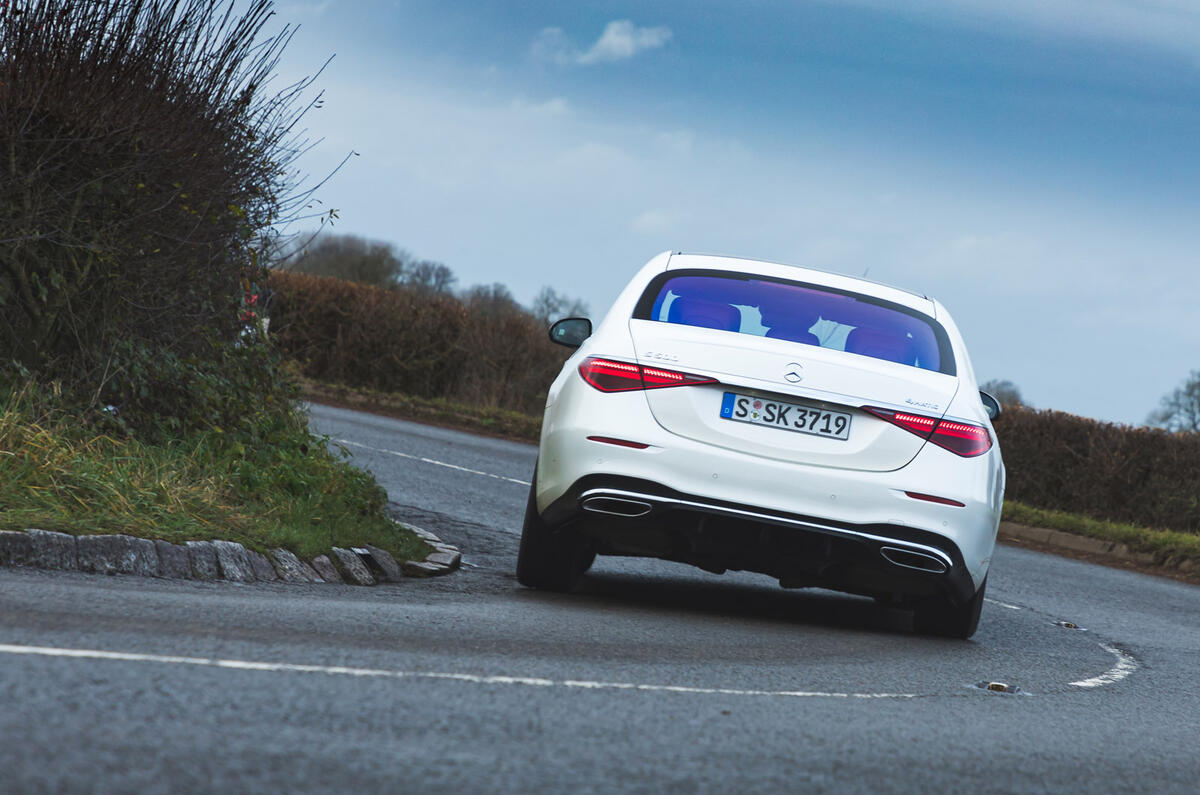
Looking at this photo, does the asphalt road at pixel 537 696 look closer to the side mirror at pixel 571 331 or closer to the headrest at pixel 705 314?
the side mirror at pixel 571 331

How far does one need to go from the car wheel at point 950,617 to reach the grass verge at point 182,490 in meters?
3.00

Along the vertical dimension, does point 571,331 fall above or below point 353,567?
above

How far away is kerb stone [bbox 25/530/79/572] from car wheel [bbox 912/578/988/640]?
420cm

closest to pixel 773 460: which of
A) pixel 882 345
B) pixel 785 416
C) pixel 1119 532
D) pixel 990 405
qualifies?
pixel 785 416

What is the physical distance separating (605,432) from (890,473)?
1.30 metres

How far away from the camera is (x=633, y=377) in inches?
254

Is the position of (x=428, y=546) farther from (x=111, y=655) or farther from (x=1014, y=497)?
(x=1014, y=497)

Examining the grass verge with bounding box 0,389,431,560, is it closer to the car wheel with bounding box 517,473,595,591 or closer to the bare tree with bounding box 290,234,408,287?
the car wheel with bounding box 517,473,595,591

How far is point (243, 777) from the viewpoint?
319 cm

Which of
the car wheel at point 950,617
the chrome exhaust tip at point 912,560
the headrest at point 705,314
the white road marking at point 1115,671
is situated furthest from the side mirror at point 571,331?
the white road marking at point 1115,671

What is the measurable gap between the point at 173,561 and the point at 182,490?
861 mm

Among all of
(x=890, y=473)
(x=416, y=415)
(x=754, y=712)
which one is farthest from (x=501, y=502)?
(x=416, y=415)

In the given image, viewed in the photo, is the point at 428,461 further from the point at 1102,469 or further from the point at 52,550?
the point at 52,550

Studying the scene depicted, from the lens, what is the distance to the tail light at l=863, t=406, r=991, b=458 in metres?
6.41
